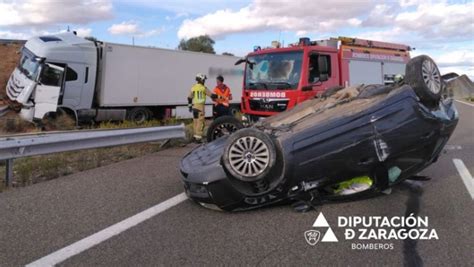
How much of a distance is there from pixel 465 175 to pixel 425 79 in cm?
228

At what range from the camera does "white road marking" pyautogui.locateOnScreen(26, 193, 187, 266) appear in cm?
371

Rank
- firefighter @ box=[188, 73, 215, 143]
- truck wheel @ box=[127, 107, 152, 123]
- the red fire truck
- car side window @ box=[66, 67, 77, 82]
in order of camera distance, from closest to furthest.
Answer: the red fire truck
firefighter @ box=[188, 73, 215, 143]
car side window @ box=[66, 67, 77, 82]
truck wheel @ box=[127, 107, 152, 123]

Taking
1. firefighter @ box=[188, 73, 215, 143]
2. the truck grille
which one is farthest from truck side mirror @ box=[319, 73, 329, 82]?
firefighter @ box=[188, 73, 215, 143]

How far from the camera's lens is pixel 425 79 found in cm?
525

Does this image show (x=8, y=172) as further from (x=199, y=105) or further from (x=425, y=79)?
(x=199, y=105)

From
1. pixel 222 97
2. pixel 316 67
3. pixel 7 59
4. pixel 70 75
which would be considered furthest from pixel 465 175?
pixel 7 59

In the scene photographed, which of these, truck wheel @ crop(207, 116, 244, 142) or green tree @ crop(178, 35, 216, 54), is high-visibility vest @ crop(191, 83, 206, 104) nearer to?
truck wheel @ crop(207, 116, 244, 142)

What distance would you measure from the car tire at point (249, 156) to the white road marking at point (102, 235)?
3.28 feet

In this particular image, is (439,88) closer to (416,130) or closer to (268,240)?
(416,130)

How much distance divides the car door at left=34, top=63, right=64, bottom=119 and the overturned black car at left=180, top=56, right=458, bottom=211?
495 inches

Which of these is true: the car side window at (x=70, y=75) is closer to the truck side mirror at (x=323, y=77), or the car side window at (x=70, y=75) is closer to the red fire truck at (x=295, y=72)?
the red fire truck at (x=295, y=72)

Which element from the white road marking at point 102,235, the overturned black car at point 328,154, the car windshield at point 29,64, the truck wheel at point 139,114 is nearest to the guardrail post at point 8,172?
the white road marking at point 102,235

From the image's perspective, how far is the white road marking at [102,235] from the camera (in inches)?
146

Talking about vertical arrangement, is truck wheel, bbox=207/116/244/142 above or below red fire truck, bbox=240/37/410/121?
below
